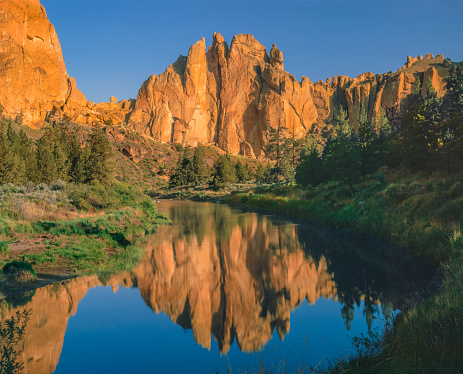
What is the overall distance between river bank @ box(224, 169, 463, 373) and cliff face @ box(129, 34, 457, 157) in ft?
293

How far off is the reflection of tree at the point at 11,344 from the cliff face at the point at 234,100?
409 ft

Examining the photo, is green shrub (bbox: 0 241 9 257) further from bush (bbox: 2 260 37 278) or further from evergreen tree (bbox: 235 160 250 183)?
evergreen tree (bbox: 235 160 250 183)

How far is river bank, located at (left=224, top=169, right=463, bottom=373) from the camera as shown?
21.2 feet

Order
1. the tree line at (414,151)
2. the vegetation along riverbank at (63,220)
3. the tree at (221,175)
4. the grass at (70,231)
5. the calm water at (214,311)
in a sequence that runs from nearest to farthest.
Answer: the calm water at (214,311), the vegetation along riverbank at (63,220), the grass at (70,231), the tree line at (414,151), the tree at (221,175)

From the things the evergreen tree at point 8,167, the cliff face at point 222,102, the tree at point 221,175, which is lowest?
the evergreen tree at point 8,167

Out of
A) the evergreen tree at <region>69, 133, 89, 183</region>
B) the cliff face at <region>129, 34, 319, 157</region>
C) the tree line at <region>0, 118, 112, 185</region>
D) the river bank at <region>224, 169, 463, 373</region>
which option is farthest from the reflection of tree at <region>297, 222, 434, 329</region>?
the cliff face at <region>129, 34, 319, 157</region>

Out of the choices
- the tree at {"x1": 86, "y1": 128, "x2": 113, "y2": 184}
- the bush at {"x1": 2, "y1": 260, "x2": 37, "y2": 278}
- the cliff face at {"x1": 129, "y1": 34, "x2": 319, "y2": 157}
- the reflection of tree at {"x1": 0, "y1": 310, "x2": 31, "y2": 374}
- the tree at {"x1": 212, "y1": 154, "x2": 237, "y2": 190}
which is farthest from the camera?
the cliff face at {"x1": 129, "y1": 34, "x2": 319, "y2": 157}

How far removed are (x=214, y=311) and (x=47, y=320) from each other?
15.6 feet

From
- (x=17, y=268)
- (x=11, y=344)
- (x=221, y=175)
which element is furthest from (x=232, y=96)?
(x=11, y=344)

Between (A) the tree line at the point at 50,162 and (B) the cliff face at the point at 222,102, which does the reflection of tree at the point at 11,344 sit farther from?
(B) the cliff face at the point at 222,102

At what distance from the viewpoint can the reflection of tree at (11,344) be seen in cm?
686

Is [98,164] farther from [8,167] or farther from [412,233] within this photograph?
[412,233]

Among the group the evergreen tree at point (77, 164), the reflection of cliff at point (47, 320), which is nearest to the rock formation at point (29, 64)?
the evergreen tree at point (77, 164)

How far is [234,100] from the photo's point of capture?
137 m
